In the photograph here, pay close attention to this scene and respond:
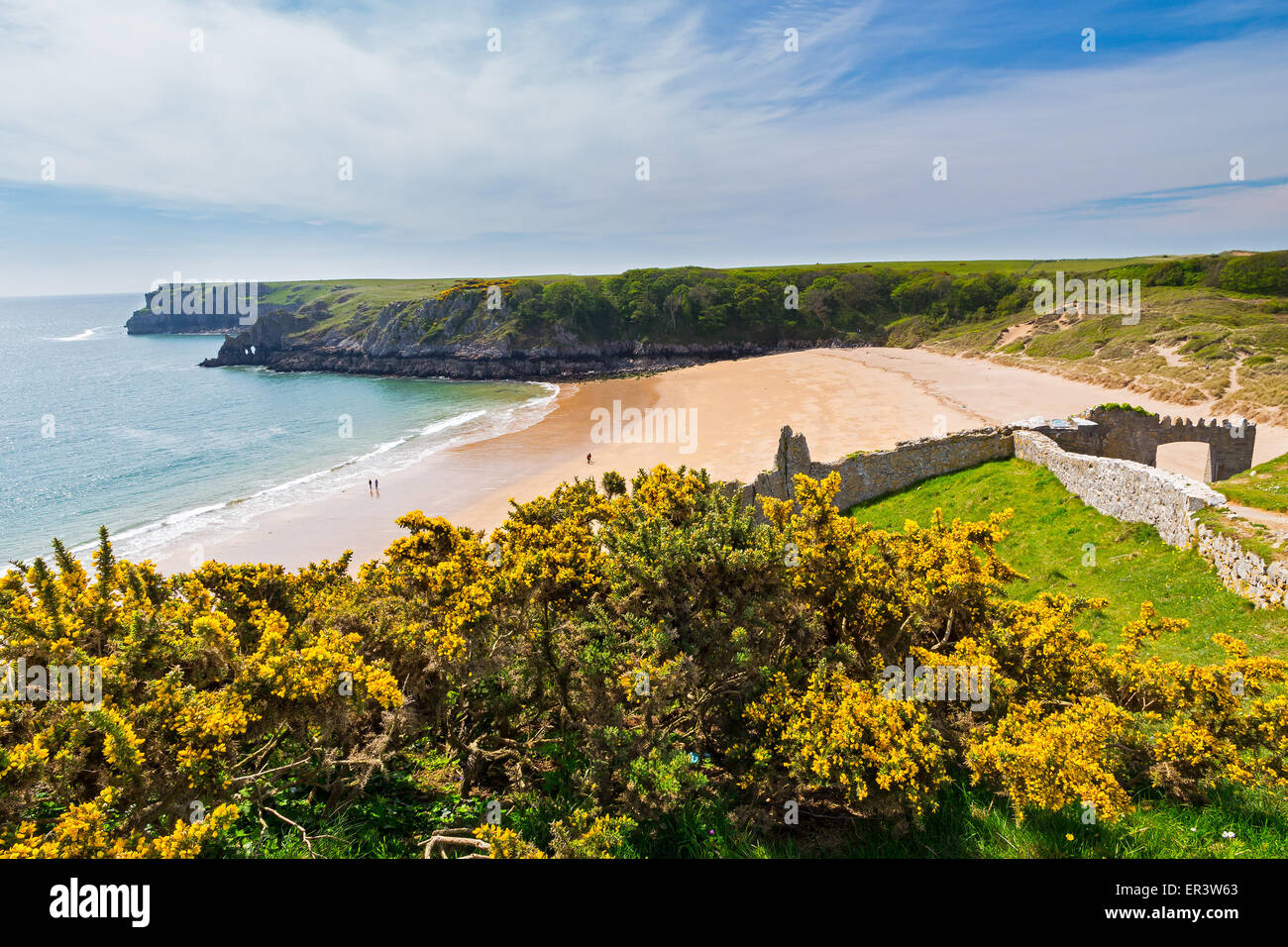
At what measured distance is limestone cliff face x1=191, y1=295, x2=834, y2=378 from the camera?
97.4 m

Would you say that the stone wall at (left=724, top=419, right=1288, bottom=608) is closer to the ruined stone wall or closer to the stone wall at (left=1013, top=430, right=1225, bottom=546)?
the stone wall at (left=1013, top=430, right=1225, bottom=546)

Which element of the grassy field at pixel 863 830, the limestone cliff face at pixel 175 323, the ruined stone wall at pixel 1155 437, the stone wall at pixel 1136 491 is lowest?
the grassy field at pixel 863 830

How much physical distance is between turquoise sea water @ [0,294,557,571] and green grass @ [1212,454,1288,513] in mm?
42309

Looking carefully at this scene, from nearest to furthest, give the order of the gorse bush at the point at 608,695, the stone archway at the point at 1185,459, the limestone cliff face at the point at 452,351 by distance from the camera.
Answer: the gorse bush at the point at 608,695 < the stone archway at the point at 1185,459 < the limestone cliff face at the point at 452,351

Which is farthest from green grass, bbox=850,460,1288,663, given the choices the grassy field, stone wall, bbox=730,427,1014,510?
the grassy field

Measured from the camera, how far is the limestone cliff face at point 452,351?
319ft

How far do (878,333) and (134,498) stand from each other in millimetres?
109778

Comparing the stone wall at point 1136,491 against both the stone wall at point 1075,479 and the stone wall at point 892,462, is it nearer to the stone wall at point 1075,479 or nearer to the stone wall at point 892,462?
the stone wall at point 1075,479

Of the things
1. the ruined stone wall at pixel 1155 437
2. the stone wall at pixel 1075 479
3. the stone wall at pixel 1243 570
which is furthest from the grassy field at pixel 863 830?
the ruined stone wall at pixel 1155 437

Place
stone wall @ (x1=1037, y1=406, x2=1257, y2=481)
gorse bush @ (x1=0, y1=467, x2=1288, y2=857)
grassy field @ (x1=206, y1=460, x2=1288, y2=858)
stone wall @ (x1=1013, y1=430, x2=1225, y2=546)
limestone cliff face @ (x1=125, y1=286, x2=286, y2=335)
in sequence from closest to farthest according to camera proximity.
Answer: gorse bush @ (x1=0, y1=467, x2=1288, y2=857)
grassy field @ (x1=206, y1=460, x2=1288, y2=858)
stone wall @ (x1=1013, y1=430, x2=1225, y2=546)
stone wall @ (x1=1037, y1=406, x2=1257, y2=481)
limestone cliff face @ (x1=125, y1=286, x2=286, y2=335)

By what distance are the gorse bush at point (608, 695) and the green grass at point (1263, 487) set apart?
10126 millimetres

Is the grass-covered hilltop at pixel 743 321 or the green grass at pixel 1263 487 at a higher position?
the grass-covered hilltop at pixel 743 321

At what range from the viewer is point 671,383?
77188 millimetres
